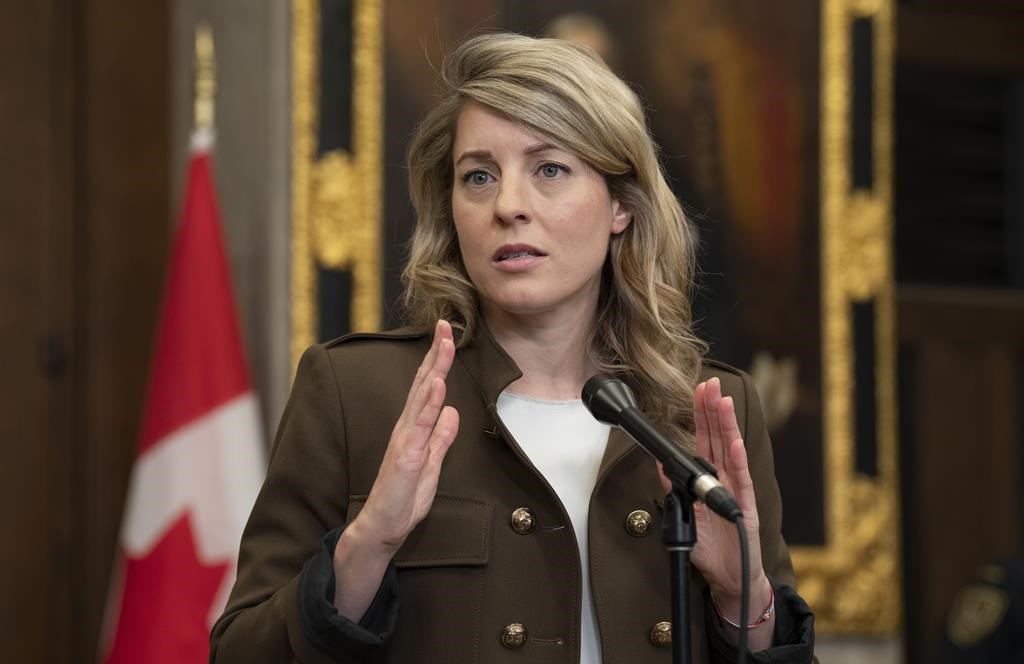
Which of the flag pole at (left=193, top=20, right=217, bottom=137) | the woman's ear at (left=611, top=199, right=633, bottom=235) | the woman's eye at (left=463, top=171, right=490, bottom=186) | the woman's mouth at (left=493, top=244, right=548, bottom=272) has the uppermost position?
the flag pole at (left=193, top=20, right=217, bottom=137)

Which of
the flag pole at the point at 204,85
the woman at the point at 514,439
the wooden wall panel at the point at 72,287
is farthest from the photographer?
the wooden wall panel at the point at 72,287

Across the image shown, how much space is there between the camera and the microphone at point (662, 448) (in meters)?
1.87

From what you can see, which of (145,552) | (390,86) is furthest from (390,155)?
(145,552)

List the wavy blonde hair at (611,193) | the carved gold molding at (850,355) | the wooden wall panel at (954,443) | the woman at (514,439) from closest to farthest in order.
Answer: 1. the woman at (514,439)
2. the wavy blonde hair at (611,193)
3. the carved gold molding at (850,355)
4. the wooden wall panel at (954,443)

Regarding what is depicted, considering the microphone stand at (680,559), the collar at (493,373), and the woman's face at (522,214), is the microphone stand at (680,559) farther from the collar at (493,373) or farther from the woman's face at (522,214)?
the woman's face at (522,214)

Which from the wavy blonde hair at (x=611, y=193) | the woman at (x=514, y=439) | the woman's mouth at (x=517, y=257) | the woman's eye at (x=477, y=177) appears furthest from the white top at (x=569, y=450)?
the woman's eye at (x=477, y=177)

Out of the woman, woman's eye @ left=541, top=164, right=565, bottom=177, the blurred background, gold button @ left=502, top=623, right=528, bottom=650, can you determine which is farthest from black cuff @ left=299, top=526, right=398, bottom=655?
the blurred background

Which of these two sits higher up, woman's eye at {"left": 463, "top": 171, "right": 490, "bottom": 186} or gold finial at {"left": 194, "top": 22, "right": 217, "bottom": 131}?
gold finial at {"left": 194, "top": 22, "right": 217, "bottom": 131}

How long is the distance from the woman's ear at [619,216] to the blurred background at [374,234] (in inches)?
77.1

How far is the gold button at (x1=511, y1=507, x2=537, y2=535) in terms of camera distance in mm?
2273

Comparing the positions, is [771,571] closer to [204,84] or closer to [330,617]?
[330,617]

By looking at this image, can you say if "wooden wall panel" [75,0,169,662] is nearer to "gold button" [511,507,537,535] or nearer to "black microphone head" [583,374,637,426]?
"gold button" [511,507,537,535]

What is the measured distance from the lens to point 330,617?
2.06 metres

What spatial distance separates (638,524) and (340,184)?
2370 millimetres
